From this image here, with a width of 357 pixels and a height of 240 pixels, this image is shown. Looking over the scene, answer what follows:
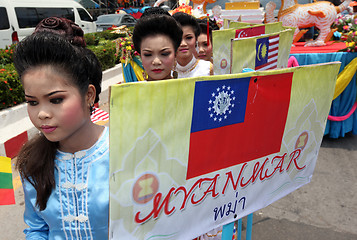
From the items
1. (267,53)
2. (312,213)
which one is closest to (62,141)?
(267,53)

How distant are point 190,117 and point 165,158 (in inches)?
5.8

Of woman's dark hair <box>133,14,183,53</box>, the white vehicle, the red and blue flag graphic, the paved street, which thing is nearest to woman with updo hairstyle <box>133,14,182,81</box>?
woman's dark hair <box>133,14,183,53</box>

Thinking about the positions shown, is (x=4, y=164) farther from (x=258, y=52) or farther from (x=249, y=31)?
(x=249, y=31)

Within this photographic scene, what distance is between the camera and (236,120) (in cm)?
110

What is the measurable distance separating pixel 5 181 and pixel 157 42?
1104mm

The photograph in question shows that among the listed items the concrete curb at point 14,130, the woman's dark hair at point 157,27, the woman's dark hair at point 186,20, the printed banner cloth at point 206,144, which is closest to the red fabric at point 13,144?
the concrete curb at point 14,130

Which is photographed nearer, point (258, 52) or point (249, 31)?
point (258, 52)

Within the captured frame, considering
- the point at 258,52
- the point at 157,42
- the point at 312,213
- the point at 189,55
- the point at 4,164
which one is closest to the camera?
the point at 4,164

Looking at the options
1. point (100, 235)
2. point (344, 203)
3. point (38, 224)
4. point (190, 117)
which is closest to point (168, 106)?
point (190, 117)

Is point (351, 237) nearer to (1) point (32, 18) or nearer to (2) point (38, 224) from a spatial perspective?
(2) point (38, 224)

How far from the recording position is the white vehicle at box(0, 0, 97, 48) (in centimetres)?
923

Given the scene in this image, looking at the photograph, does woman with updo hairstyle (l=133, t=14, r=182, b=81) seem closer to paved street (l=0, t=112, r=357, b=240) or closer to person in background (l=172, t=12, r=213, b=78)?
person in background (l=172, t=12, r=213, b=78)

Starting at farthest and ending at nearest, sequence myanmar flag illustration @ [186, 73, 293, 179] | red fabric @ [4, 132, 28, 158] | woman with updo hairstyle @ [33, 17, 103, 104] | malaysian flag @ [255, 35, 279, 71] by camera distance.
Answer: red fabric @ [4, 132, 28, 158] → malaysian flag @ [255, 35, 279, 71] → woman with updo hairstyle @ [33, 17, 103, 104] → myanmar flag illustration @ [186, 73, 293, 179]

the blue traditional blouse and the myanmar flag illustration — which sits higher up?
the myanmar flag illustration
